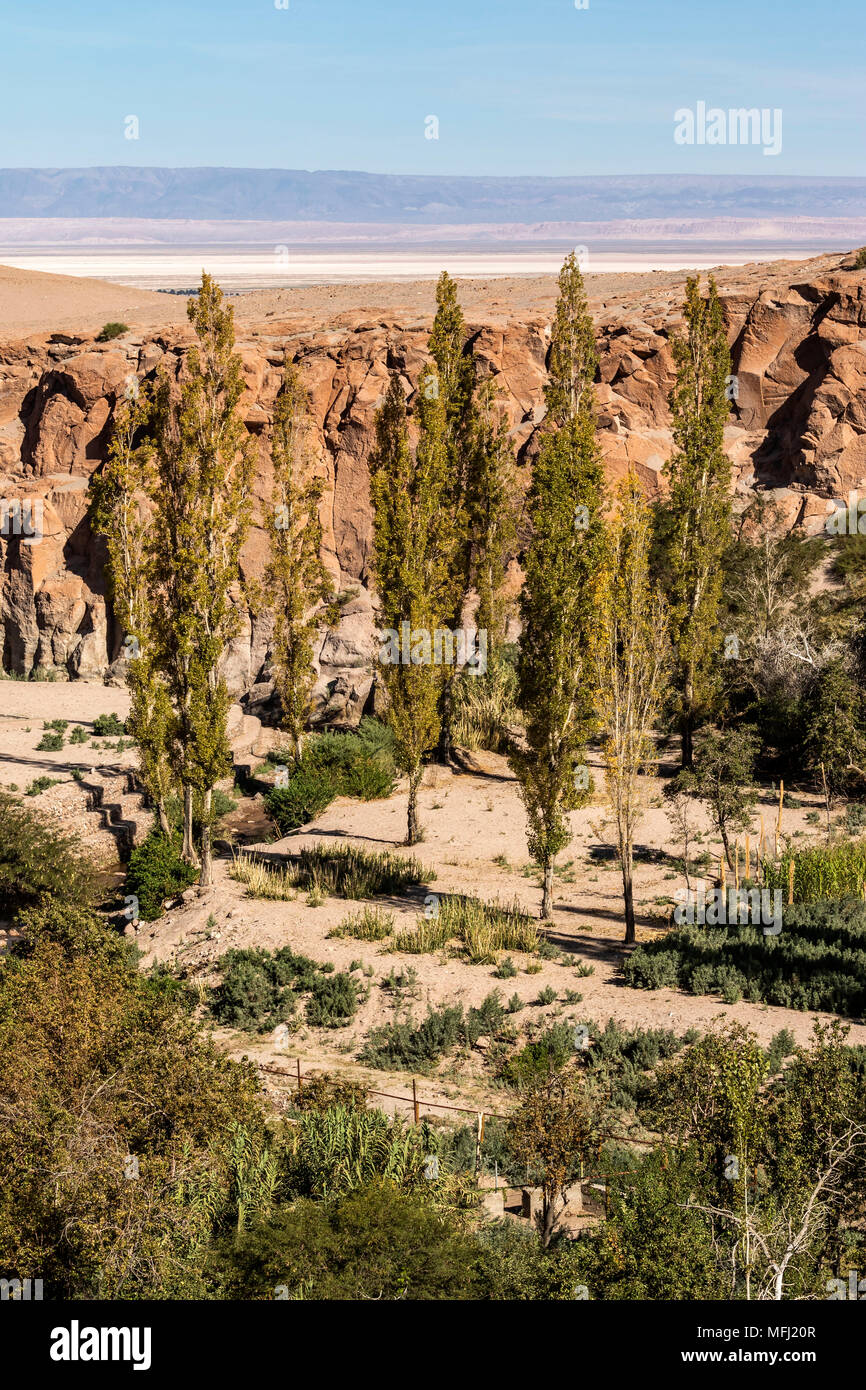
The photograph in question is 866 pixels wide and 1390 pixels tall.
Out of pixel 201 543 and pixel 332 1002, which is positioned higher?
pixel 201 543

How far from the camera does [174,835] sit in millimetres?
23891

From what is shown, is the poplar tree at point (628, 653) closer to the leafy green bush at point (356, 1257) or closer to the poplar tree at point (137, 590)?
the poplar tree at point (137, 590)

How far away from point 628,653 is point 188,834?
9.78 metres

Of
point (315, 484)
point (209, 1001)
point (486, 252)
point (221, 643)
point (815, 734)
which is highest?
point (486, 252)

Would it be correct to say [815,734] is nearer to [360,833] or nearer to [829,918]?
[829,918]

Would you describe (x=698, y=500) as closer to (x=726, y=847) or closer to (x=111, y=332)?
(x=726, y=847)

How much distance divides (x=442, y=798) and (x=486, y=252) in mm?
183254

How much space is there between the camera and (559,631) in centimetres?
1994

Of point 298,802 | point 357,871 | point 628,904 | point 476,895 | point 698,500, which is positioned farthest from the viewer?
point 698,500

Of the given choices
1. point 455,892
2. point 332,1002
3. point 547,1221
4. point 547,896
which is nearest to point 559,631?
point 547,896

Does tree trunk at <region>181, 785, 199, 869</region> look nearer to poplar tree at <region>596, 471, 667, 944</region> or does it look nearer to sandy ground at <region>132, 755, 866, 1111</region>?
sandy ground at <region>132, 755, 866, 1111</region>
